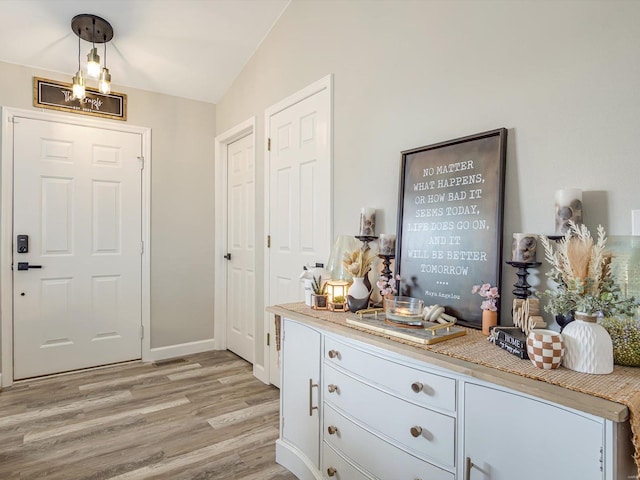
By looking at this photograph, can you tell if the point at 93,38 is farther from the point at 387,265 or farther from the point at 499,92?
the point at 499,92

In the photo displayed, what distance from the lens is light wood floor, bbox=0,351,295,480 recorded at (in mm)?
2043

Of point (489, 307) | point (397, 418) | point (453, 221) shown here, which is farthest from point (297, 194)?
point (397, 418)

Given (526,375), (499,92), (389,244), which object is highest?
(499,92)

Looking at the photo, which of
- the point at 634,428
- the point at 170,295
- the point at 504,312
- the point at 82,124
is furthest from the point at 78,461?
the point at 82,124

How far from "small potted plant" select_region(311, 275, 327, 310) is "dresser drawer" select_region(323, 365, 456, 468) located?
364mm

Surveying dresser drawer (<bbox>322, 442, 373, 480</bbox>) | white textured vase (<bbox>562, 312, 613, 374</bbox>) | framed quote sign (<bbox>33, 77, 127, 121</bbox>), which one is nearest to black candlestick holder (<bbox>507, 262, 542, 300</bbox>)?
white textured vase (<bbox>562, 312, 613, 374</bbox>)

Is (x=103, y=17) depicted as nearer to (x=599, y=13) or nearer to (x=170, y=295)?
(x=170, y=295)

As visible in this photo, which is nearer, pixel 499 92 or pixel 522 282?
pixel 522 282

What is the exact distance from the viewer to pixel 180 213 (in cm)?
389

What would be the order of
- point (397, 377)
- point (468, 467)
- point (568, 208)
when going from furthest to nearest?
point (397, 377)
point (568, 208)
point (468, 467)

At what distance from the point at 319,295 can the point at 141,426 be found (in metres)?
1.54

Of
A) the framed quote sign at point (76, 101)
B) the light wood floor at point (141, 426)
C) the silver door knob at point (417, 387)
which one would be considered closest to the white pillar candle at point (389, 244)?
the silver door knob at point (417, 387)

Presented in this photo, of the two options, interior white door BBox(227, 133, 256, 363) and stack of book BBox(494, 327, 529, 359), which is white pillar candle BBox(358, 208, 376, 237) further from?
interior white door BBox(227, 133, 256, 363)

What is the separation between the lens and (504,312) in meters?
1.55
